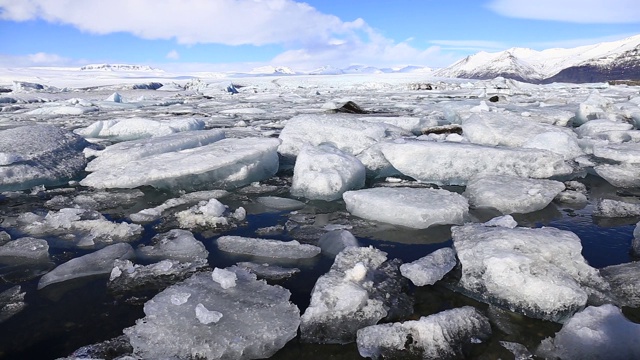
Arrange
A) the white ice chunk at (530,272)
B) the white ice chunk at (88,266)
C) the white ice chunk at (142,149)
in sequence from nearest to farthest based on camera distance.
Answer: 1. the white ice chunk at (530,272)
2. the white ice chunk at (88,266)
3. the white ice chunk at (142,149)

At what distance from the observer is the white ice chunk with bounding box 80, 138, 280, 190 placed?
3807 millimetres

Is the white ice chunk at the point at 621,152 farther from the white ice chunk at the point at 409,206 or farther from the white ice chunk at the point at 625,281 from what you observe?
the white ice chunk at the point at 625,281

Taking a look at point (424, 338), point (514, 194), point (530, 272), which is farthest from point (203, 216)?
point (514, 194)

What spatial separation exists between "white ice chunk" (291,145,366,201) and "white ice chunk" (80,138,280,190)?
591 millimetres

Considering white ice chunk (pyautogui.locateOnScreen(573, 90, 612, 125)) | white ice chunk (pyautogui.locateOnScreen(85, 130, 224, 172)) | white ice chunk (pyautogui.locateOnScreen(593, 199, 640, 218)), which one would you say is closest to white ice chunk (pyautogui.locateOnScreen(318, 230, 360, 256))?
white ice chunk (pyautogui.locateOnScreen(593, 199, 640, 218))

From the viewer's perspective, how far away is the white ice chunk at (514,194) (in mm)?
3277

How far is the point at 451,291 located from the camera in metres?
2.16

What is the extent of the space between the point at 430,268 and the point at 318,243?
2.79ft

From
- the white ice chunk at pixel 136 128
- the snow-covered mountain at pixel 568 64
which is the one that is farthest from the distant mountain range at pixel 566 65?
the white ice chunk at pixel 136 128

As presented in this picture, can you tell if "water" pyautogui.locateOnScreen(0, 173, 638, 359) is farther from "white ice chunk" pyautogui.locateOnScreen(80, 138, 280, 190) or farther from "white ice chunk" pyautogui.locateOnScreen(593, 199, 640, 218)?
"white ice chunk" pyautogui.locateOnScreen(80, 138, 280, 190)

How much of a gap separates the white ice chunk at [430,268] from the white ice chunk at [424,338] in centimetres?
37

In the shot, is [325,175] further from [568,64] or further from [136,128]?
[568,64]

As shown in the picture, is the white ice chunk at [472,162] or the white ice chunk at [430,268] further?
the white ice chunk at [472,162]

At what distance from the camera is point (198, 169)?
379 centimetres
